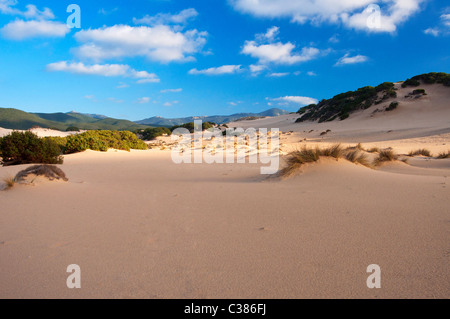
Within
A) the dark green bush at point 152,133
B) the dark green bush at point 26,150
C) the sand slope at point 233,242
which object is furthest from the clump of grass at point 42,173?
the dark green bush at point 152,133

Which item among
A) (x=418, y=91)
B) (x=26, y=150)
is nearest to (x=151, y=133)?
(x=26, y=150)

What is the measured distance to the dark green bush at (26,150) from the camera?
25.8ft

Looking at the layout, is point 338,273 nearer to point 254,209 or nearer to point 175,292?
point 175,292

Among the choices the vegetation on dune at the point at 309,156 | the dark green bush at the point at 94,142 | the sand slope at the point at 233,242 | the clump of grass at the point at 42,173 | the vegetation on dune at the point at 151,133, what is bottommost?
the sand slope at the point at 233,242

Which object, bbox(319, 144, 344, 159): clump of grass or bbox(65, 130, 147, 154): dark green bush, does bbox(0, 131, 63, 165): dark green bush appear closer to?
bbox(65, 130, 147, 154): dark green bush

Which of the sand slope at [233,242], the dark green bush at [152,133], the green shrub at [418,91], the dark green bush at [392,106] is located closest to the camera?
the sand slope at [233,242]

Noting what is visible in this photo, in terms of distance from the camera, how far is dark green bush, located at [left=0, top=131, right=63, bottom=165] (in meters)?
7.86

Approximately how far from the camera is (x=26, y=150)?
790cm

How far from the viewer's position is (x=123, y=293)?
1.52m

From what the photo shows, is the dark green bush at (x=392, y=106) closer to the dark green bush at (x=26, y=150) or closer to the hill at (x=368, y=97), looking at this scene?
the hill at (x=368, y=97)

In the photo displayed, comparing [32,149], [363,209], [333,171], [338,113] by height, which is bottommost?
[363,209]
